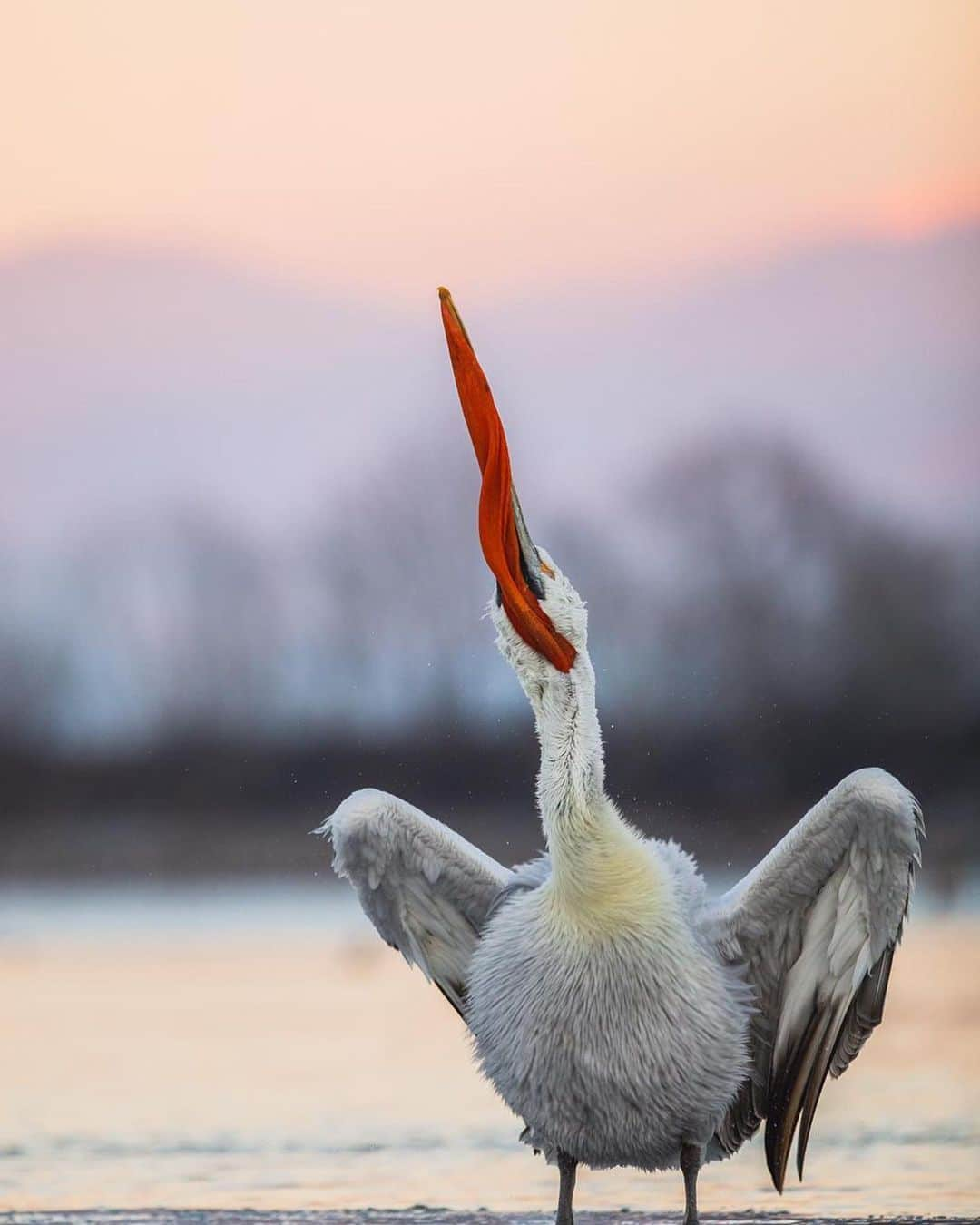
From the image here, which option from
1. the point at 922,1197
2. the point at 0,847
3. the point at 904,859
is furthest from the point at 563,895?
the point at 0,847

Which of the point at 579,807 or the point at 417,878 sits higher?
the point at 579,807

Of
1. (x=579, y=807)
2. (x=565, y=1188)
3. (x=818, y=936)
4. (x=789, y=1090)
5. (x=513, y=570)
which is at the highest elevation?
(x=513, y=570)

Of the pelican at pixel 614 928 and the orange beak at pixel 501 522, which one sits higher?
the orange beak at pixel 501 522

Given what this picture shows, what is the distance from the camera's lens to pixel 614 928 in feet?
13.6

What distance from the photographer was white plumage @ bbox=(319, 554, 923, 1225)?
13.6ft

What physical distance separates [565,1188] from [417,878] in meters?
0.71

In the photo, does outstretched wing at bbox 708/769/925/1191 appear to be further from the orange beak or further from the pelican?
the orange beak

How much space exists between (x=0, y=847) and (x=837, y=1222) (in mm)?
3267

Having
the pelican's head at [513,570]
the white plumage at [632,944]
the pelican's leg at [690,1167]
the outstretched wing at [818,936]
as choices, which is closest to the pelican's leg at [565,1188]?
the white plumage at [632,944]

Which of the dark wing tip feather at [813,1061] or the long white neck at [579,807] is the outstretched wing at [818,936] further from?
the long white neck at [579,807]

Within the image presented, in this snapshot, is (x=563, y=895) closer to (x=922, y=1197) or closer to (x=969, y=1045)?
(x=922, y=1197)

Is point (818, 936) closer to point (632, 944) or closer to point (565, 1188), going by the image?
point (632, 944)

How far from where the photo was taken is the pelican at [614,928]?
13.6 feet

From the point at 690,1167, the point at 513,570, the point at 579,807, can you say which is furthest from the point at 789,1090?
the point at 513,570
